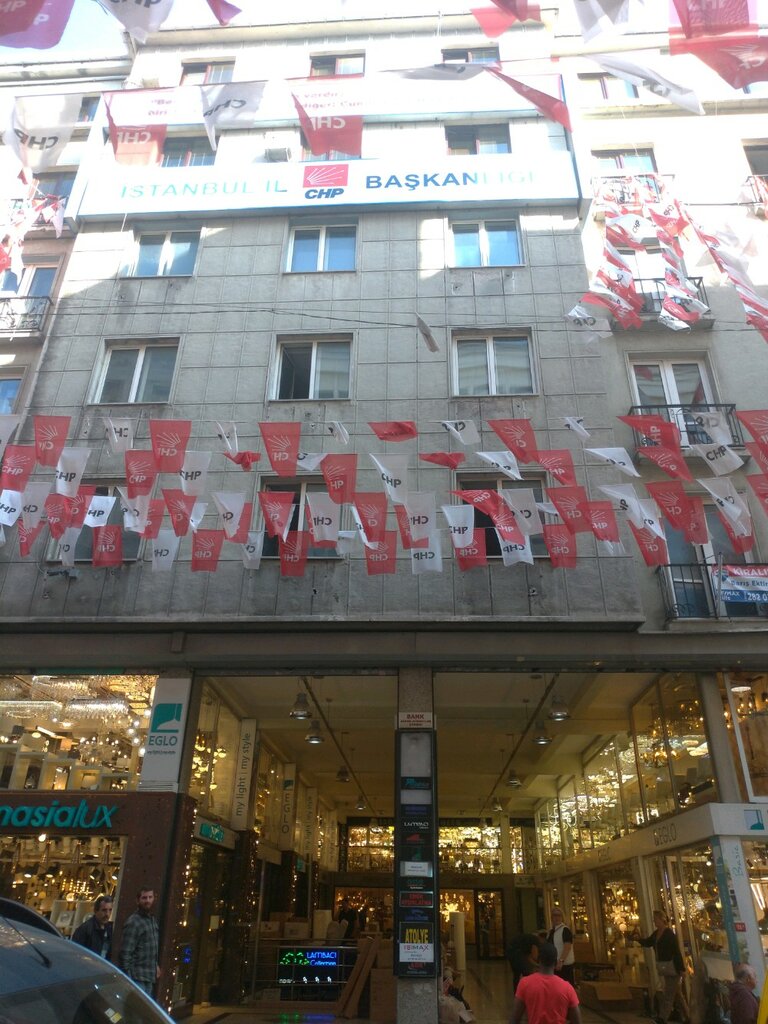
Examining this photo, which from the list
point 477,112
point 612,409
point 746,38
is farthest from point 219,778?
point 477,112

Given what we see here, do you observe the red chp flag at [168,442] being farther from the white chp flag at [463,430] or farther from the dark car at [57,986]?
the dark car at [57,986]

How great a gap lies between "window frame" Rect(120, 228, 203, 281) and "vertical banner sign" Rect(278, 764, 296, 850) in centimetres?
1147

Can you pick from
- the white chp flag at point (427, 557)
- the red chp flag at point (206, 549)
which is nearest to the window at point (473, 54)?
the white chp flag at point (427, 557)

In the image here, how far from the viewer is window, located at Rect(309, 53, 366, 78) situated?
17.5 m

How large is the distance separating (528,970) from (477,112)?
16.3 meters

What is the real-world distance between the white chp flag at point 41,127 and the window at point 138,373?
461 centimetres

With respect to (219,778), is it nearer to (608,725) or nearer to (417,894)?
(417,894)

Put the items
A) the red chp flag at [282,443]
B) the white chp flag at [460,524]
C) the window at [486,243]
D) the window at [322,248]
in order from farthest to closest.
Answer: the window at [322,248], the window at [486,243], the white chp flag at [460,524], the red chp flag at [282,443]

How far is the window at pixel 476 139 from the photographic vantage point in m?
16.4

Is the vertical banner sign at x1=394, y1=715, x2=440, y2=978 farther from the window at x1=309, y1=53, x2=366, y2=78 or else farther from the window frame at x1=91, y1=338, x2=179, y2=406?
the window at x1=309, y1=53, x2=366, y2=78

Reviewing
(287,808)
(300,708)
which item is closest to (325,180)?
(300,708)

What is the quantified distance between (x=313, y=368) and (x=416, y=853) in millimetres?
8573

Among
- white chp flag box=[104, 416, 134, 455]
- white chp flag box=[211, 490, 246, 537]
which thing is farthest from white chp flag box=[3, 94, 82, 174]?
white chp flag box=[211, 490, 246, 537]

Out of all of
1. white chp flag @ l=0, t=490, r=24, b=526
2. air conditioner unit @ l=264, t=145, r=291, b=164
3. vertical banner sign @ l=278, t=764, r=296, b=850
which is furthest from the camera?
vertical banner sign @ l=278, t=764, r=296, b=850
